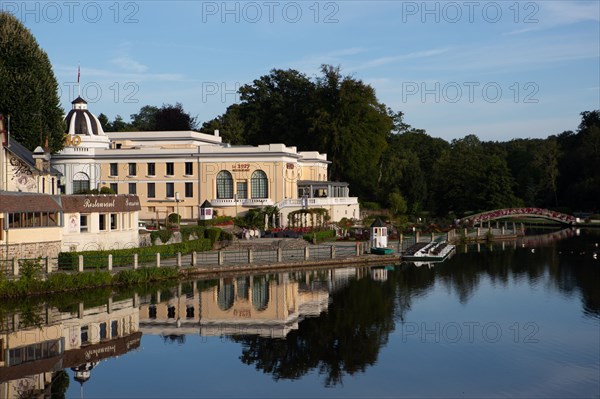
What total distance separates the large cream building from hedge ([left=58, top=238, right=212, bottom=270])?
20.1 metres

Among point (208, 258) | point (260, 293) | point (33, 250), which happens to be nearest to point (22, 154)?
point (33, 250)

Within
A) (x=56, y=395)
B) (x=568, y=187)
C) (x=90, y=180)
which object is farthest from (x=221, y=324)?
(x=568, y=187)

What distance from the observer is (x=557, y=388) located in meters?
22.8

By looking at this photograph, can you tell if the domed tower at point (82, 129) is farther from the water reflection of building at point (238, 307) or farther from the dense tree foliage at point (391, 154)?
the water reflection of building at point (238, 307)

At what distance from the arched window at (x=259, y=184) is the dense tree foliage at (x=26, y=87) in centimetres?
1861

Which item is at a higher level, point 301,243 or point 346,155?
point 346,155

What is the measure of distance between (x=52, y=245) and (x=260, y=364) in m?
19.9

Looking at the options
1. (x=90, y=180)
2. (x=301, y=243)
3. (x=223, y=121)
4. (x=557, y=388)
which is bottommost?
(x=557, y=388)

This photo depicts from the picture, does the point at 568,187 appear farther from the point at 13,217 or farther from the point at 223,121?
the point at 13,217

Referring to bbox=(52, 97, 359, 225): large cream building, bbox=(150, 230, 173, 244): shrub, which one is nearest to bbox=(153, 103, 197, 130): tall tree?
bbox=(52, 97, 359, 225): large cream building

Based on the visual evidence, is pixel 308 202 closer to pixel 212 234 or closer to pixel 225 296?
pixel 212 234

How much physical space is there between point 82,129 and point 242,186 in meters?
14.8

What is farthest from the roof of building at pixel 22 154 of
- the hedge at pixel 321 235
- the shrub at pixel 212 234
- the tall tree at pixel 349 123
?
the tall tree at pixel 349 123

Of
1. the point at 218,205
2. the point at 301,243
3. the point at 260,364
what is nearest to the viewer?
the point at 260,364
